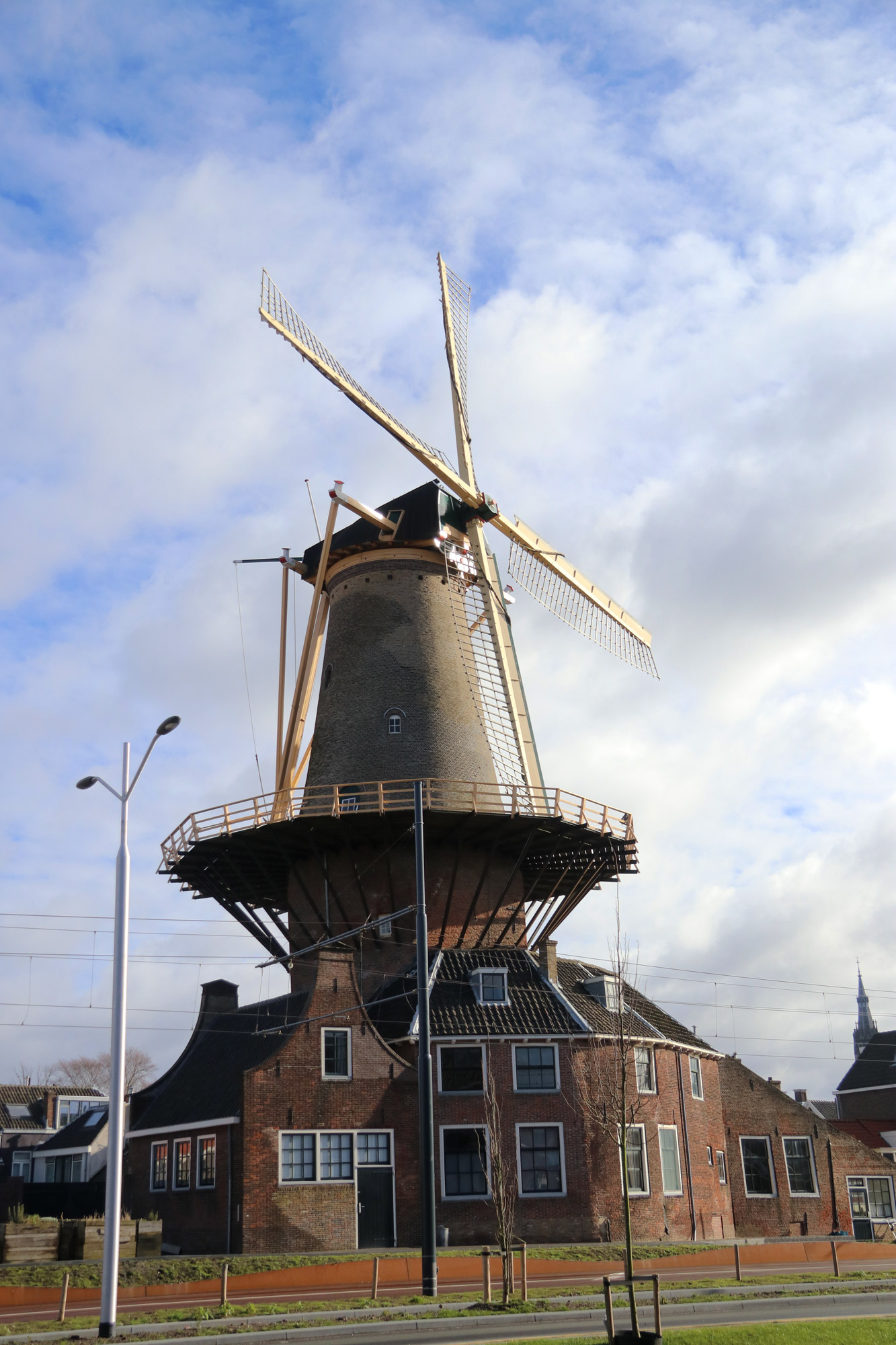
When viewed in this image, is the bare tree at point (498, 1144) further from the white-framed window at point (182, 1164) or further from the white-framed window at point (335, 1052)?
the white-framed window at point (182, 1164)

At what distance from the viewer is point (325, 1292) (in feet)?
63.8

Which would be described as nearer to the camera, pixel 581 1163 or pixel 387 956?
pixel 581 1163

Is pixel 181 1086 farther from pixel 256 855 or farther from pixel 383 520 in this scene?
pixel 383 520

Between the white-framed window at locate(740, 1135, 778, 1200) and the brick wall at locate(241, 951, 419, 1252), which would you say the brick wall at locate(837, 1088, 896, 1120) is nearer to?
the white-framed window at locate(740, 1135, 778, 1200)

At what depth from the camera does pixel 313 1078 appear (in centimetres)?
2581

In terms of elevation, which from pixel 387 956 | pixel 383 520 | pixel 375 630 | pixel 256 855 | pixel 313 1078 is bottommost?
pixel 313 1078

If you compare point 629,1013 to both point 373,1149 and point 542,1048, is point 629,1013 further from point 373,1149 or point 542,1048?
point 373,1149

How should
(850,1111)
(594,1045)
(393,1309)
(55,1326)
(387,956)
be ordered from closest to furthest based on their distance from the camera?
1. (55,1326)
2. (393,1309)
3. (594,1045)
4. (387,956)
5. (850,1111)

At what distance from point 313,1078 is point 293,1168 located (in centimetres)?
179

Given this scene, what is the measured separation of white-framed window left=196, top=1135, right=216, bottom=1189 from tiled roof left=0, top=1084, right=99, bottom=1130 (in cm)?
3394

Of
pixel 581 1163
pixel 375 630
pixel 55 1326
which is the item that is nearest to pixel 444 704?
pixel 375 630

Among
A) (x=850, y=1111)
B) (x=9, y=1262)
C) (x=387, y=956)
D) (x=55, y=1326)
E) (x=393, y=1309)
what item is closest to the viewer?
(x=55, y=1326)

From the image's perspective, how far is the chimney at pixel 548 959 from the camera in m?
29.3

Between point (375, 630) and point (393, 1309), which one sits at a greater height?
point (375, 630)
